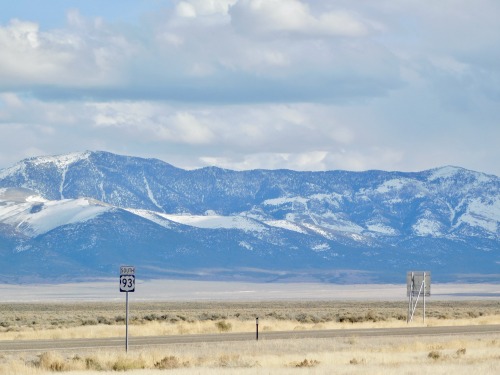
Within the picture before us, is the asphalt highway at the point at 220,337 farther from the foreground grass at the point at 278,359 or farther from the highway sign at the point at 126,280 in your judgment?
the highway sign at the point at 126,280

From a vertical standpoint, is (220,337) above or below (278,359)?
above

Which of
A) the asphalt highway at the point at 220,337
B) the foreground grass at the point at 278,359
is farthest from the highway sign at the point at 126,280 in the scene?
the asphalt highway at the point at 220,337

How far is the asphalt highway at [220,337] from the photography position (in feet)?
137

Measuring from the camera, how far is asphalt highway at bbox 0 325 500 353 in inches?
1647

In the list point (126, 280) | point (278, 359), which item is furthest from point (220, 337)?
point (126, 280)

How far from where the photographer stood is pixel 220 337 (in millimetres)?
47219

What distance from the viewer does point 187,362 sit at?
34094mm

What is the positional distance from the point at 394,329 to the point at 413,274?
996 centimetres

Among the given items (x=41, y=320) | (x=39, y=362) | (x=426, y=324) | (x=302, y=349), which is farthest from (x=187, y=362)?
(x=41, y=320)

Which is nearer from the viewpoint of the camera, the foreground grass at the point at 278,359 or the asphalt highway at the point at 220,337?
the foreground grass at the point at 278,359

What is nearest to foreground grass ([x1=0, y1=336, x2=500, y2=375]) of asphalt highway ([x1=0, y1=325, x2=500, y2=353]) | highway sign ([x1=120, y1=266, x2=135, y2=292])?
highway sign ([x1=120, y1=266, x2=135, y2=292])

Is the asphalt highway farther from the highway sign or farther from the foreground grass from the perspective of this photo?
the highway sign

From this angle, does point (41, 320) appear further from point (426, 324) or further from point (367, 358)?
point (367, 358)

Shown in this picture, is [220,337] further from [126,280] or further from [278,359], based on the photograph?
[126,280]
